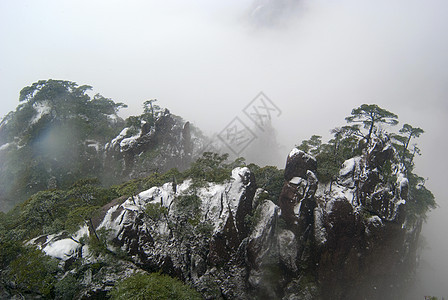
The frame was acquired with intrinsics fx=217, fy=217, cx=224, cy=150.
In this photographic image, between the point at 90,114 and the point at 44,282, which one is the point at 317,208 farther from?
the point at 90,114

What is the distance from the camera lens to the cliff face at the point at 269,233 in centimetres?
1961

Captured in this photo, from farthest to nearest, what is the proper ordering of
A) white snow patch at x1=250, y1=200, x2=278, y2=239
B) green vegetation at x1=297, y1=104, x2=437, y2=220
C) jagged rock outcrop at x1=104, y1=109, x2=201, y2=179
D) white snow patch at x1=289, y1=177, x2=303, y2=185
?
jagged rock outcrop at x1=104, y1=109, x2=201, y2=179
green vegetation at x1=297, y1=104, x2=437, y2=220
white snow patch at x1=289, y1=177, x2=303, y2=185
white snow patch at x1=250, y1=200, x2=278, y2=239

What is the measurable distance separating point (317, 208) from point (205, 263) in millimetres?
11936

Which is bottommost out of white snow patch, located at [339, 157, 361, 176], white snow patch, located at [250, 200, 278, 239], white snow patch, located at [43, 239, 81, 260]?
white snow patch, located at [43, 239, 81, 260]

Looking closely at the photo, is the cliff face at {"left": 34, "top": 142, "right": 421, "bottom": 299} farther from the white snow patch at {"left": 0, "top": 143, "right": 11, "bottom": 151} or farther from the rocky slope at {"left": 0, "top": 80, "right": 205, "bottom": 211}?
the white snow patch at {"left": 0, "top": 143, "right": 11, "bottom": 151}

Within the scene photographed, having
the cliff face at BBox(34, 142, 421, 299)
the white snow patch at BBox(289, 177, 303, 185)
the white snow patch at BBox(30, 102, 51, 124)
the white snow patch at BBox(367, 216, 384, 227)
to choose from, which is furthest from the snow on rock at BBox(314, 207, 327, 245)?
the white snow patch at BBox(30, 102, 51, 124)

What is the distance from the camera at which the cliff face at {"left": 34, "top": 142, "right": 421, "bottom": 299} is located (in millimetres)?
19609

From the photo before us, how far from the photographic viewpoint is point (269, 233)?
21219 millimetres

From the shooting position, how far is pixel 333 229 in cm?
2033

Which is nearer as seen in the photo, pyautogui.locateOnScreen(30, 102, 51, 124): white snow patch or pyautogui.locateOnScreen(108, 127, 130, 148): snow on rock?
pyautogui.locateOnScreen(108, 127, 130, 148): snow on rock

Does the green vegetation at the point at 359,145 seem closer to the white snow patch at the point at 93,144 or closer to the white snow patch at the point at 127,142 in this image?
the white snow patch at the point at 127,142

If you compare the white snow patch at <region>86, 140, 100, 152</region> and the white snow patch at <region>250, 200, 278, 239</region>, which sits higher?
the white snow patch at <region>250, 200, 278, 239</region>

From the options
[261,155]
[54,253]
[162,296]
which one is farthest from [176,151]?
[261,155]

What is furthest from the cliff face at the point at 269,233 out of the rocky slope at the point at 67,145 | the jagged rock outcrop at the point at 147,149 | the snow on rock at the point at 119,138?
the snow on rock at the point at 119,138
